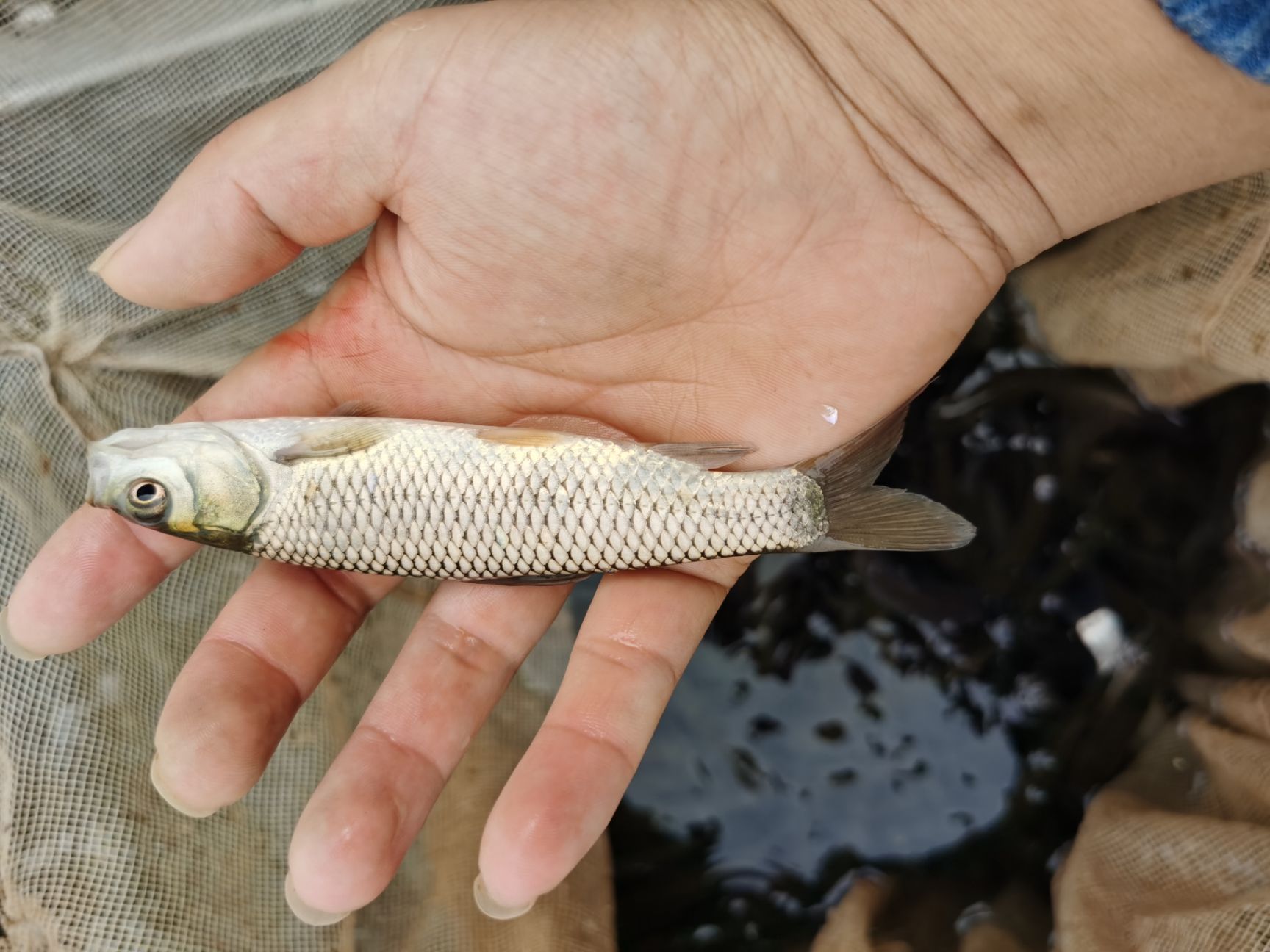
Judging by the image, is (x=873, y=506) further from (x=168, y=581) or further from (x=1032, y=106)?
(x=168, y=581)

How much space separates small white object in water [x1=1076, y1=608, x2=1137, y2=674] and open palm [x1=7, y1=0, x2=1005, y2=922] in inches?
49.8

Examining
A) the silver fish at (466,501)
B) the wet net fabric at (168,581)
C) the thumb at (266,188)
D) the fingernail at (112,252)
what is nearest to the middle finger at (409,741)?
the silver fish at (466,501)

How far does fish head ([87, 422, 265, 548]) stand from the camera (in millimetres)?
2061

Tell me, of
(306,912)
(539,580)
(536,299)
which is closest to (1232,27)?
(536,299)

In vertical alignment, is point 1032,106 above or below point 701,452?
above

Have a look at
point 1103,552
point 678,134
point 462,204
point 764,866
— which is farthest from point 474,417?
point 1103,552

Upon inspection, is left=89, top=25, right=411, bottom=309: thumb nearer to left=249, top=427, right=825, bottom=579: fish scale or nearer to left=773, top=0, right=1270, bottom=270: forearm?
left=249, top=427, right=825, bottom=579: fish scale

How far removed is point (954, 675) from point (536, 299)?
6.27 ft

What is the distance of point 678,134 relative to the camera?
6.86 feet

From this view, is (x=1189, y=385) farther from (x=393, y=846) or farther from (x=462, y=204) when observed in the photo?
(x=393, y=846)

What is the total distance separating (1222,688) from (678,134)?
2.28 meters

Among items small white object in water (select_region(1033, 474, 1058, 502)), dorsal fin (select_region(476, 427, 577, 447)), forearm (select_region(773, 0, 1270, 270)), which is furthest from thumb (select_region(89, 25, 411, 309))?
small white object in water (select_region(1033, 474, 1058, 502))

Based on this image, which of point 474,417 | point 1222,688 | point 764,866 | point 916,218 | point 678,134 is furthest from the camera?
point 764,866

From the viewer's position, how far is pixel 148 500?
81.2 inches
